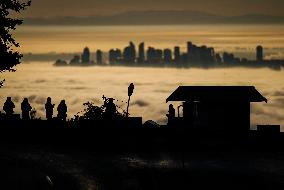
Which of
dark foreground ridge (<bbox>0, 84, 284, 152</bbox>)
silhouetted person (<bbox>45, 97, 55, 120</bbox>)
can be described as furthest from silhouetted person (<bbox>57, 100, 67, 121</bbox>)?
silhouetted person (<bbox>45, 97, 55, 120</bbox>)

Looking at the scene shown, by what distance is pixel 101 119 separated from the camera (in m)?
46.2

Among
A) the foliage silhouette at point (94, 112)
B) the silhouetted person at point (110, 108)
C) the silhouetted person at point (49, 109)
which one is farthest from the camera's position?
the foliage silhouette at point (94, 112)

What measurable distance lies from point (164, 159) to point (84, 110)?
15.6 m

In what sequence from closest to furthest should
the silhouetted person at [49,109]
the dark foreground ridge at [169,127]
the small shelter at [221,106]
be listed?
the dark foreground ridge at [169,127]
the small shelter at [221,106]
the silhouetted person at [49,109]

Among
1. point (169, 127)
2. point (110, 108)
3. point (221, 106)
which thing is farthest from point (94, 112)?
point (221, 106)

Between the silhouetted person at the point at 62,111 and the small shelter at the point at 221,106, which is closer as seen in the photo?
the small shelter at the point at 221,106

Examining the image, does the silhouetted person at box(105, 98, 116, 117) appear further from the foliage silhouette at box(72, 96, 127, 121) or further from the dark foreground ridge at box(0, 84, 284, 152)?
the foliage silhouette at box(72, 96, 127, 121)

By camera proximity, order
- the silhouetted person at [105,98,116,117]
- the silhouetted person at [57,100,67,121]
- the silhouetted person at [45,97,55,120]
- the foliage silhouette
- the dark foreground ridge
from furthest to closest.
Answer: the foliage silhouette
the silhouetted person at [45,97,55,120]
the silhouetted person at [105,98,116,117]
the silhouetted person at [57,100,67,121]
the dark foreground ridge

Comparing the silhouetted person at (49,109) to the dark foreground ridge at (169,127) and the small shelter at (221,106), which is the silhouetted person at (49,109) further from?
the small shelter at (221,106)

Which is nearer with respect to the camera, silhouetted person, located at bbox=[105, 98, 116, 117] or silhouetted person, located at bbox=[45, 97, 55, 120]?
silhouetted person, located at bbox=[105, 98, 116, 117]

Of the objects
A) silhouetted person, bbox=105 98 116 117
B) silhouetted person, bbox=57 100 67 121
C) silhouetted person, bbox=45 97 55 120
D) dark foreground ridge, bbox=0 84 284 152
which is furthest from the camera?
silhouetted person, bbox=45 97 55 120

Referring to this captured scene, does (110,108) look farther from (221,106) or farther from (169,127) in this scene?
(221,106)

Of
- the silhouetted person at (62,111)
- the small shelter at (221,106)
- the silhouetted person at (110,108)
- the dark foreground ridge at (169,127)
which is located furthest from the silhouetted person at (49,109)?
the small shelter at (221,106)

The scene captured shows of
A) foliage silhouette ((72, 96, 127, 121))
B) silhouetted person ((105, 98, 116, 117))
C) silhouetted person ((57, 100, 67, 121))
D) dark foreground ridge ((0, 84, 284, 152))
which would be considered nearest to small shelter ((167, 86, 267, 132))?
dark foreground ridge ((0, 84, 284, 152))
